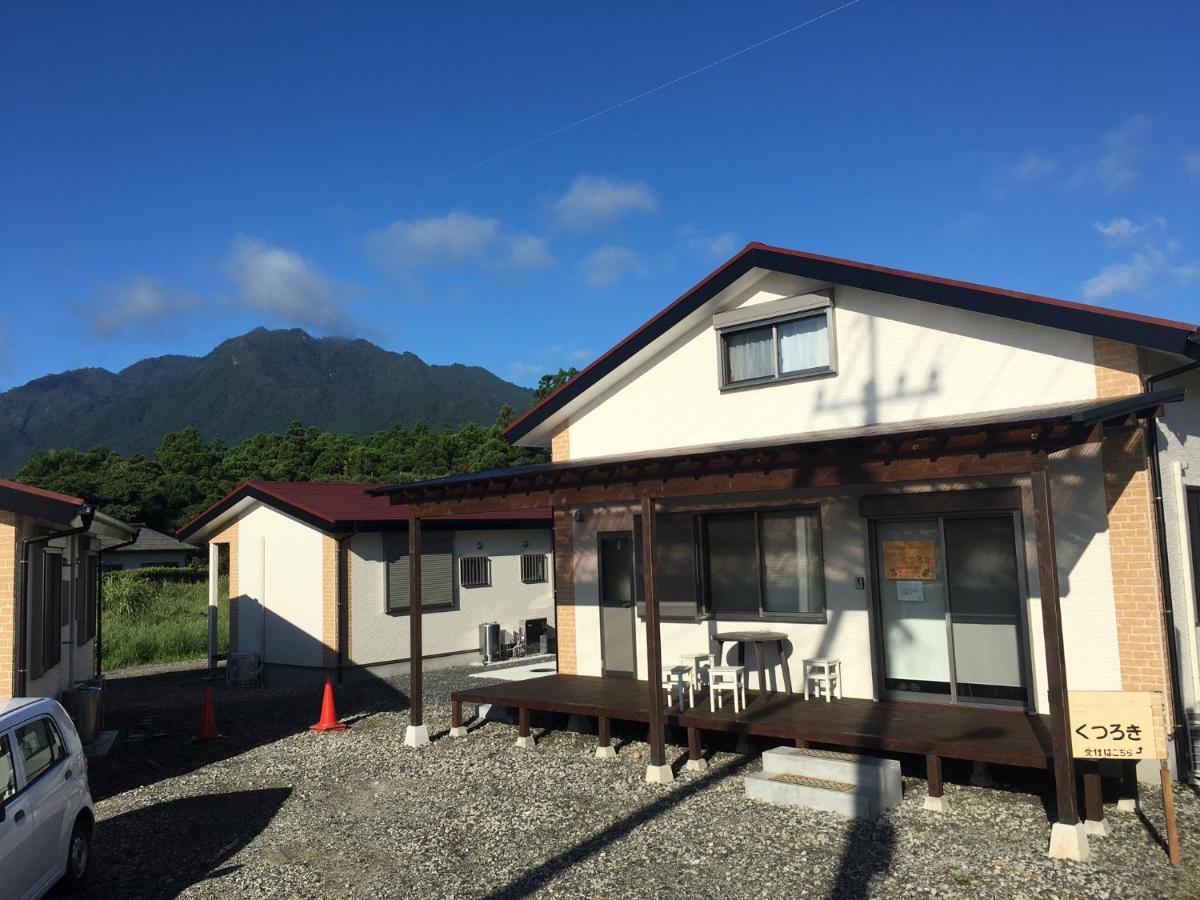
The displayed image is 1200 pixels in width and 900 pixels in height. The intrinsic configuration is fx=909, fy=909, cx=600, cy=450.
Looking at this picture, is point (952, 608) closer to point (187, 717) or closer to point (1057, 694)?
point (1057, 694)

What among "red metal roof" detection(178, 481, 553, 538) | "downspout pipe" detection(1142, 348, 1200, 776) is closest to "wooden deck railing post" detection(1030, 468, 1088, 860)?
"downspout pipe" detection(1142, 348, 1200, 776)

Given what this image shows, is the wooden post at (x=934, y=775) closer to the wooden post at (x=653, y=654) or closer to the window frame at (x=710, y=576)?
the wooden post at (x=653, y=654)

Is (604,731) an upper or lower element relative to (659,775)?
upper

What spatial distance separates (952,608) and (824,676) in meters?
1.53

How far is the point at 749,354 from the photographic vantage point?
444 inches

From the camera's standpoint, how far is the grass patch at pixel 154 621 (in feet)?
71.1

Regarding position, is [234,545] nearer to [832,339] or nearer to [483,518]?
[483,518]

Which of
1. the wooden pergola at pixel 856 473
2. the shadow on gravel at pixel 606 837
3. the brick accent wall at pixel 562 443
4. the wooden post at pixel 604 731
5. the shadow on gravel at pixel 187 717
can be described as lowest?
the shadow on gravel at pixel 187 717

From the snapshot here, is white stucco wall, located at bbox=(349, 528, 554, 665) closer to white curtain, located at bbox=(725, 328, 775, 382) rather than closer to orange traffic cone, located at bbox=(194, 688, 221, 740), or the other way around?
orange traffic cone, located at bbox=(194, 688, 221, 740)

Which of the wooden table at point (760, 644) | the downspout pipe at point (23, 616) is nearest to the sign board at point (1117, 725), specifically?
the wooden table at point (760, 644)

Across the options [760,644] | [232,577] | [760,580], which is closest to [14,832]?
[760,644]

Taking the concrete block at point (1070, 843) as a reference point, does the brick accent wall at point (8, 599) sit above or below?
above

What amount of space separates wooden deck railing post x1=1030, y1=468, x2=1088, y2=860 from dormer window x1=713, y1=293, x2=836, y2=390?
4.03 meters

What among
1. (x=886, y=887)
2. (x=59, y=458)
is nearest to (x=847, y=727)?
(x=886, y=887)
